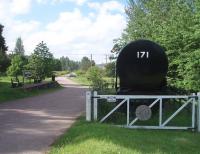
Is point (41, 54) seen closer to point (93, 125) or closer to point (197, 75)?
point (197, 75)

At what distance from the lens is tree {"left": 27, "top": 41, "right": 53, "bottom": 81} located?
186 ft

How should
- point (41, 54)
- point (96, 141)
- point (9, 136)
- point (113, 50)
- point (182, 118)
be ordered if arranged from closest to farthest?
point (96, 141) < point (9, 136) < point (182, 118) < point (113, 50) < point (41, 54)

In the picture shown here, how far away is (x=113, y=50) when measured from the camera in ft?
126

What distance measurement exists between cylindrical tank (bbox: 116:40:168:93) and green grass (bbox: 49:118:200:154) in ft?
6.87

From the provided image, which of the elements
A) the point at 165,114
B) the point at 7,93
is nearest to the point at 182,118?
the point at 165,114

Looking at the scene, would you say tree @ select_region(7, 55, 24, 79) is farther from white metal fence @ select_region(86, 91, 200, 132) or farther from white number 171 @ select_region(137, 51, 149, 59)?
white metal fence @ select_region(86, 91, 200, 132)

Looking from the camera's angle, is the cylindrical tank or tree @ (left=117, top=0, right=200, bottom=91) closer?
the cylindrical tank

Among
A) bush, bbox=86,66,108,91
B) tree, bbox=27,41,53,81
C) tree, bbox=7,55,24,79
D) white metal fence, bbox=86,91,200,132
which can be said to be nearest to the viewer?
white metal fence, bbox=86,91,200,132

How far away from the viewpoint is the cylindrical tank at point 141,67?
16.1 m

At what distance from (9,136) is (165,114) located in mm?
7955

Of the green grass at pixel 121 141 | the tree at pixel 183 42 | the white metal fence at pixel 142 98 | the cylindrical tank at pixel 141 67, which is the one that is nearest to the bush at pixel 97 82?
the tree at pixel 183 42

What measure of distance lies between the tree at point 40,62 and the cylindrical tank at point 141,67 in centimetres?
4016

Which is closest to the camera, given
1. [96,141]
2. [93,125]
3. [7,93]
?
[96,141]

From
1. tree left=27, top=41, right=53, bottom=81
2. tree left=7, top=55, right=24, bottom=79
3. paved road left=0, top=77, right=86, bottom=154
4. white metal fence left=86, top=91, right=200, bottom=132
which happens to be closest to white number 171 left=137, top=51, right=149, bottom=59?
white metal fence left=86, top=91, right=200, bottom=132
